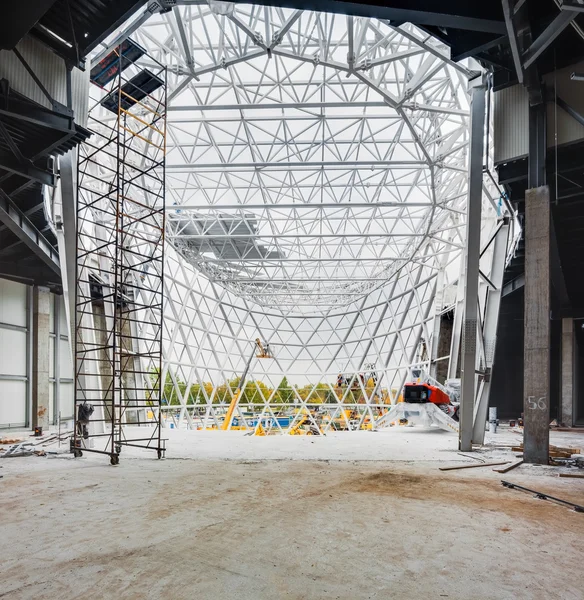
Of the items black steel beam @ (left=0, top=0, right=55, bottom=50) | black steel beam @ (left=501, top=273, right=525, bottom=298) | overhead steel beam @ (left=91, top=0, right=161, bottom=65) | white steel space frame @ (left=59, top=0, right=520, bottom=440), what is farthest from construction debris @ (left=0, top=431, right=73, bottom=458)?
black steel beam @ (left=501, top=273, right=525, bottom=298)

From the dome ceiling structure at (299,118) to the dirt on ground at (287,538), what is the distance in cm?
1231

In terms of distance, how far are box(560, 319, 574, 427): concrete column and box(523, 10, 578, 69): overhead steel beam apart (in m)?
23.4

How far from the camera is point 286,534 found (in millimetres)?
6887

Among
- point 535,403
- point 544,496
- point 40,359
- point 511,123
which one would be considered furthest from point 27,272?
point 544,496

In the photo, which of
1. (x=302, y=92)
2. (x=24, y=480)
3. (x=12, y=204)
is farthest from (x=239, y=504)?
(x=302, y=92)

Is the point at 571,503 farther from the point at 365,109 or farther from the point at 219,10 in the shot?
the point at 365,109

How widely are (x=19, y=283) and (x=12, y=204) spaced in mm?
8523

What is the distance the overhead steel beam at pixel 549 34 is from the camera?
948 centimetres

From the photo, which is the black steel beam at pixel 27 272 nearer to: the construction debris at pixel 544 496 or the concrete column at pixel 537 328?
the concrete column at pixel 537 328

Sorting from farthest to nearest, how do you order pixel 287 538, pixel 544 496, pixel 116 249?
pixel 116 249 < pixel 544 496 < pixel 287 538

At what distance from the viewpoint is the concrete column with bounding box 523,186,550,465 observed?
43.4 feet

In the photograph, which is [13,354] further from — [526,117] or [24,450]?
[526,117]

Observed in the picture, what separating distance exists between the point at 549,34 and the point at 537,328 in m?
7.00

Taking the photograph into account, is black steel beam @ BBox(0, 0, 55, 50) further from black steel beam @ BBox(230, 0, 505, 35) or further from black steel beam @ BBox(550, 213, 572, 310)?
black steel beam @ BBox(550, 213, 572, 310)
